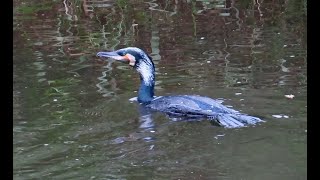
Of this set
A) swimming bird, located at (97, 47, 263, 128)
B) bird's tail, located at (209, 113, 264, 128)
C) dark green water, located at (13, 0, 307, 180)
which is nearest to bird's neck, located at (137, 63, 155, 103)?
swimming bird, located at (97, 47, 263, 128)

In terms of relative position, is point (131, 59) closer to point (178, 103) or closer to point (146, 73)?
point (146, 73)

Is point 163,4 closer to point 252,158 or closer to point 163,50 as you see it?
point 163,50

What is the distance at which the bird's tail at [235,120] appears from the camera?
7.88 m

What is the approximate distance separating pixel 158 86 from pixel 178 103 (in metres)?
1.65

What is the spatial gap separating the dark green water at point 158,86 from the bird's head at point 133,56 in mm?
416

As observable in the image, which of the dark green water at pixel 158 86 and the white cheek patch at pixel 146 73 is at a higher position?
the white cheek patch at pixel 146 73

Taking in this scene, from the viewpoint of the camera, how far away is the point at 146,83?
9.52 m

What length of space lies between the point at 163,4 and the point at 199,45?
3760 millimetres

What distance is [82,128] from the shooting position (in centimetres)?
801

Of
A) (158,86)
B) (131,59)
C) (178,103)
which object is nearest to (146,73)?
(131,59)

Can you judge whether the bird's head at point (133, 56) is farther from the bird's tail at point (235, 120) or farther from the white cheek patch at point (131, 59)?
the bird's tail at point (235, 120)

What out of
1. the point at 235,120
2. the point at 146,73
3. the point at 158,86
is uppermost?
the point at 146,73

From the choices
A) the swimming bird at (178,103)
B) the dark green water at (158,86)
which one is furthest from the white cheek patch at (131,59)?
the dark green water at (158,86)
